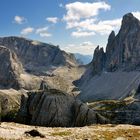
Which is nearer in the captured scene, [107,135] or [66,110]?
[107,135]

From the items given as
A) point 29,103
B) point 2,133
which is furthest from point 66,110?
point 2,133

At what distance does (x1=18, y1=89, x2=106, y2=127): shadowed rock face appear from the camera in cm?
9950

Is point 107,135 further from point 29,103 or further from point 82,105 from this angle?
point 29,103

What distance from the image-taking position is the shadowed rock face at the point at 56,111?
99500 millimetres

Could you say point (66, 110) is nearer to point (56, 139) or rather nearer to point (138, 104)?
point (56, 139)

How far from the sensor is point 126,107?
18962 cm

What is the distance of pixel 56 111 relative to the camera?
10231 cm

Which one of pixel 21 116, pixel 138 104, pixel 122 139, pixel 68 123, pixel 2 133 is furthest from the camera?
pixel 138 104

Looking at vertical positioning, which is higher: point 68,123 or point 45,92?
point 45,92

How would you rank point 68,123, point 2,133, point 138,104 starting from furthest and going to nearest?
1. point 138,104
2. point 68,123
3. point 2,133

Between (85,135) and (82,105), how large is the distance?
44.2 meters

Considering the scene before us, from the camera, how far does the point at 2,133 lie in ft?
174

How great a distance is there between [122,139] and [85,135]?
19.8 ft

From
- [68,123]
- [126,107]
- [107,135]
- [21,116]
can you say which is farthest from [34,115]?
[126,107]
